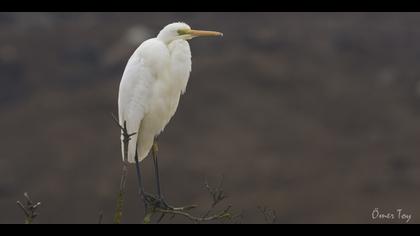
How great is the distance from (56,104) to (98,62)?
3.14 meters

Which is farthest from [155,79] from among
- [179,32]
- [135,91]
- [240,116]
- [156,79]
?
[240,116]

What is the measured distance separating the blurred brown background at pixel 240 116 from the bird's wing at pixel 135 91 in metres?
8.33

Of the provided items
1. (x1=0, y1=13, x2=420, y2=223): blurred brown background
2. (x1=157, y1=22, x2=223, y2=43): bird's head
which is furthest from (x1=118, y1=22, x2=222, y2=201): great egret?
(x1=0, y1=13, x2=420, y2=223): blurred brown background

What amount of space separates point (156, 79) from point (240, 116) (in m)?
14.2

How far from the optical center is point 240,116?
723 inches

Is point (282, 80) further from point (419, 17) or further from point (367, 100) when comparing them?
point (419, 17)

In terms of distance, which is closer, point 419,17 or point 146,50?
point 146,50

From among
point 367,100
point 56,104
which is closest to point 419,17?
point 367,100

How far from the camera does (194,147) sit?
17125mm

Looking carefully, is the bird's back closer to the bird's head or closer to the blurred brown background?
the bird's head

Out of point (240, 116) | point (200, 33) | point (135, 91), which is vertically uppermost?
point (240, 116)

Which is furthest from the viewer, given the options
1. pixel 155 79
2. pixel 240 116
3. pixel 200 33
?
pixel 240 116

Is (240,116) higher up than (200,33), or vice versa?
(240,116)

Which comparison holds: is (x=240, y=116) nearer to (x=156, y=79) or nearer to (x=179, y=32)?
(x=156, y=79)
